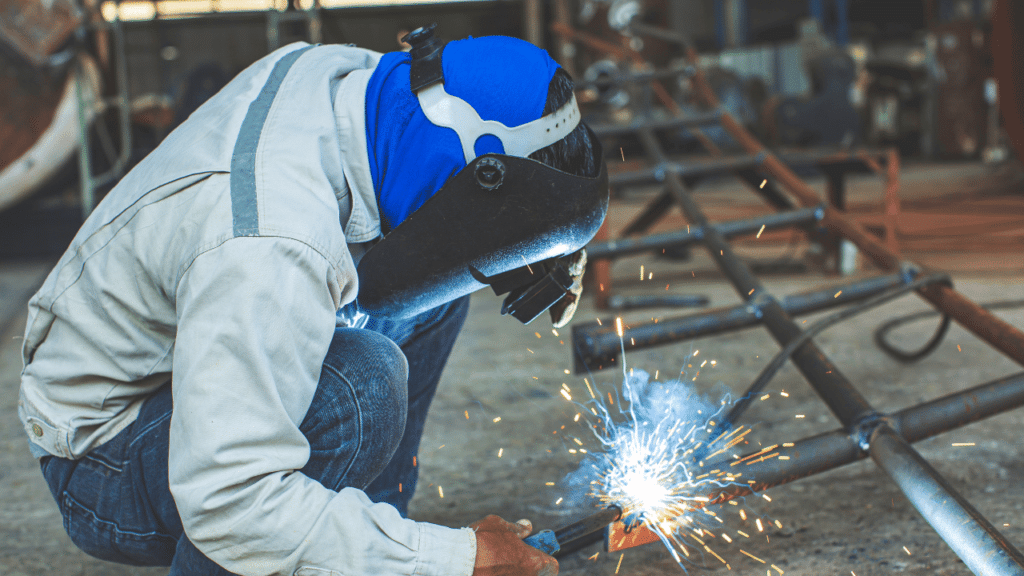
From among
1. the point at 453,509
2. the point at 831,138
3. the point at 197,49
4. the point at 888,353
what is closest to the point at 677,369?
the point at 888,353

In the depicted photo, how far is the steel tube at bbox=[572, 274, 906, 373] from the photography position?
5.65 feet

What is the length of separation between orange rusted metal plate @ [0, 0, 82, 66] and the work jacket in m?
3.62

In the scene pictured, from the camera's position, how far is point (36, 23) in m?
3.95

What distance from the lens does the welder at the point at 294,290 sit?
32.5 inches

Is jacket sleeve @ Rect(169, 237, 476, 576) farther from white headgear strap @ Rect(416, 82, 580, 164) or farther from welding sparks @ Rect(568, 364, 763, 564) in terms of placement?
welding sparks @ Rect(568, 364, 763, 564)

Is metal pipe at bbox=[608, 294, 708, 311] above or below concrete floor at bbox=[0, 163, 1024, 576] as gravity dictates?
below

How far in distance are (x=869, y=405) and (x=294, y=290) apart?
1.12 meters

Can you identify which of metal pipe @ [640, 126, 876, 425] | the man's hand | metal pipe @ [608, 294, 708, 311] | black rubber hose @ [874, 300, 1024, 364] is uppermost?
the man's hand

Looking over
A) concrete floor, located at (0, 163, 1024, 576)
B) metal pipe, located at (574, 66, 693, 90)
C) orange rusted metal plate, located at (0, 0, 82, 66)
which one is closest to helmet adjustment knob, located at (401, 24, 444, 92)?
concrete floor, located at (0, 163, 1024, 576)

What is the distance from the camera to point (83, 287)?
0.96 m

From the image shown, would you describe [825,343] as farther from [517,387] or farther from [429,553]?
[429,553]

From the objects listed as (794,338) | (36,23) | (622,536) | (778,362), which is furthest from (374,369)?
(36,23)

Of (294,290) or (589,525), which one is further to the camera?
(589,525)

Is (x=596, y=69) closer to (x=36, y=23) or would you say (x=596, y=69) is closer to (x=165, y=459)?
(x=36, y=23)
